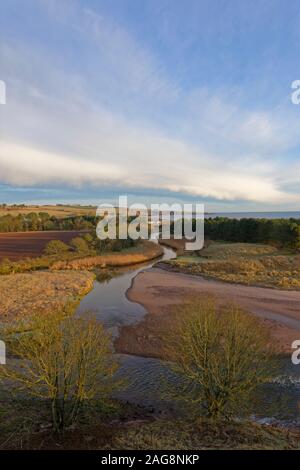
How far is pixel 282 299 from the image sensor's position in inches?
1046

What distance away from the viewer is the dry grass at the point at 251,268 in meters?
34.3

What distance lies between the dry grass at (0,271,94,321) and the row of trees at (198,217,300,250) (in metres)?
35.1

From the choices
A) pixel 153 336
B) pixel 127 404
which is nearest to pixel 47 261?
pixel 153 336

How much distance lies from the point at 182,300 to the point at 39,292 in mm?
12420

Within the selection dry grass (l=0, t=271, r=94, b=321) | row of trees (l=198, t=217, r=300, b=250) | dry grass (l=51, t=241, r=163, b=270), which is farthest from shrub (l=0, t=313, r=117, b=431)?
row of trees (l=198, t=217, r=300, b=250)

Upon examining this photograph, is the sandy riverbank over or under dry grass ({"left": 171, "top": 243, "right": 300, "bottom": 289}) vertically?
under

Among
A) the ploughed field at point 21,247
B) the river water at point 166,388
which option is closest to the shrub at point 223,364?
the river water at point 166,388

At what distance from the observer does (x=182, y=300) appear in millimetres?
25891

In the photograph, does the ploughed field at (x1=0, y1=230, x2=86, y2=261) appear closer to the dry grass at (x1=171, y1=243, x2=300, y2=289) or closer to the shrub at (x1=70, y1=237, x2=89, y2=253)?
the shrub at (x1=70, y1=237, x2=89, y2=253)

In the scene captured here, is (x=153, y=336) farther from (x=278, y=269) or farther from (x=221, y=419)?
(x=278, y=269)

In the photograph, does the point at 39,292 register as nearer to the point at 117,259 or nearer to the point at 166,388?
the point at 166,388

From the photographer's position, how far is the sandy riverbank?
1744cm

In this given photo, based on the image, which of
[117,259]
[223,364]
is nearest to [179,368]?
[223,364]

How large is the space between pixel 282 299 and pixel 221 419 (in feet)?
63.6
